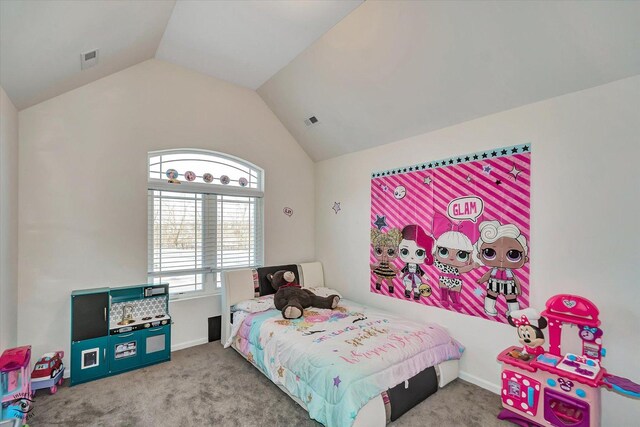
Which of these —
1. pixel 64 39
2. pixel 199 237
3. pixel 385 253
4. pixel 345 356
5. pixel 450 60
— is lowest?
pixel 345 356

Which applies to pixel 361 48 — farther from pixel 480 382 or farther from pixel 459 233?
pixel 480 382

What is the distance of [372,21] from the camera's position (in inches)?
99.7

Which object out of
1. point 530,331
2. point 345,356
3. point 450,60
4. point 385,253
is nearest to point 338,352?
point 345,356

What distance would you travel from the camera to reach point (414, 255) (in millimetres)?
3295

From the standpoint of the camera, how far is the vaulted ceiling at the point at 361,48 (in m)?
1.90

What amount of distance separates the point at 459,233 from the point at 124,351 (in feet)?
11.6

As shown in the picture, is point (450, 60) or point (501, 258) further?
point (501, 258)

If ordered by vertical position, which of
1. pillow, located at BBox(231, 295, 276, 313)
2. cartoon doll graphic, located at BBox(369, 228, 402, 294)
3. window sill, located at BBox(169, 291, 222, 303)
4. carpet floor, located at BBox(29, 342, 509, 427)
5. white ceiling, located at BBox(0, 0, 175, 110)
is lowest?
carpet floor, located at BBox(29, 342, 509, 427)

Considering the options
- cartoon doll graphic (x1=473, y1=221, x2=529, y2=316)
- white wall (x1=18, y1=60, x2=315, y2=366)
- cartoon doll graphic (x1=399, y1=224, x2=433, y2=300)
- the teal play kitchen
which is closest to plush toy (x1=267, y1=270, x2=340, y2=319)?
cartoon doll graphic (x1=399, y1=224, x2=433, y2=300)

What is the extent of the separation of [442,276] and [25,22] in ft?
12.0

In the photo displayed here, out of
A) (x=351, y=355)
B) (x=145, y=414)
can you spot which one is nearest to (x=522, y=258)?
(x=351, y=355)

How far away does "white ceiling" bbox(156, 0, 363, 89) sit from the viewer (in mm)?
2494

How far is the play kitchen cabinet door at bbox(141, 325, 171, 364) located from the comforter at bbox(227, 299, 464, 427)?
0.67 metres

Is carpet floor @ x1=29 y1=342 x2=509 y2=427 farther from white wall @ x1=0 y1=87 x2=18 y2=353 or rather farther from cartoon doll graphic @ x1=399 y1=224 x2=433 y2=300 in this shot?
cartoon doll graphic @ x1=399 y1=224 x2=433 y2=300
